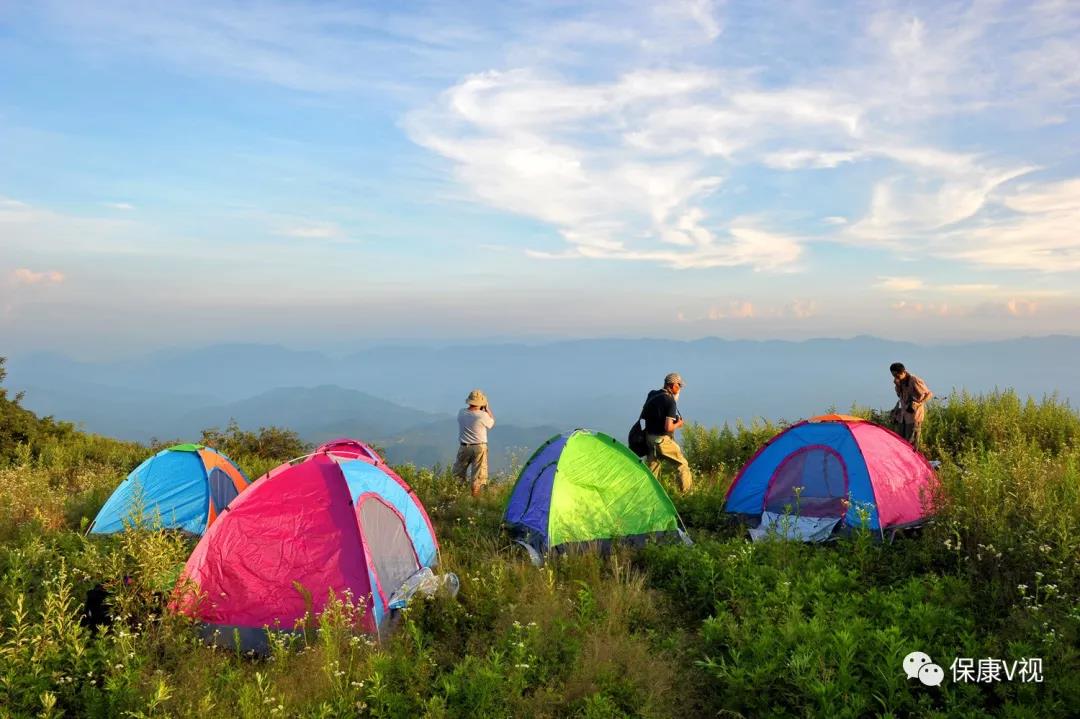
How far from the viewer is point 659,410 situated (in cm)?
1152

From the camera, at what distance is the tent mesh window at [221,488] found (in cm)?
1029

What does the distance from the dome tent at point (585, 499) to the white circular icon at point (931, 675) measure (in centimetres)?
403

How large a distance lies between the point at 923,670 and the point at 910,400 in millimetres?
9572

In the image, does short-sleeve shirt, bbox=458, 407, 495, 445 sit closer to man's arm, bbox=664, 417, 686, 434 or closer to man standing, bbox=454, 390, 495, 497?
man standing, bbox=454, 390, 495, 497

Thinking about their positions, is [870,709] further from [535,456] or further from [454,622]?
[535,456]

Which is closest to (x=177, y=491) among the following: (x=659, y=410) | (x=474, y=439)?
(x=474, y=439)

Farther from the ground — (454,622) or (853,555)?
(853,555)

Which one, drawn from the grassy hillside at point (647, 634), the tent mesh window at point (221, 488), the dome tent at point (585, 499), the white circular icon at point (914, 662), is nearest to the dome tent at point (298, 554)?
the grassy hillside at point (647, 634)

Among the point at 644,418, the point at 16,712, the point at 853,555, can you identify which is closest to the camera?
the point at 16,712

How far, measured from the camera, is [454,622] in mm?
6457

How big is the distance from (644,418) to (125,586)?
329 inches

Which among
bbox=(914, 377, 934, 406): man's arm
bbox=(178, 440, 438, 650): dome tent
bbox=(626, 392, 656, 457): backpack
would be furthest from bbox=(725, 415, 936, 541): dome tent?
bbox=(178, 440, 438, 650): dome tent

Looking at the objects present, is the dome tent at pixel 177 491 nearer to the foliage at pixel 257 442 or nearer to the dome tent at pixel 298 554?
the dome tent at pixel 298 554

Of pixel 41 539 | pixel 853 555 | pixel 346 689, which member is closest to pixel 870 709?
pixel 853 555
